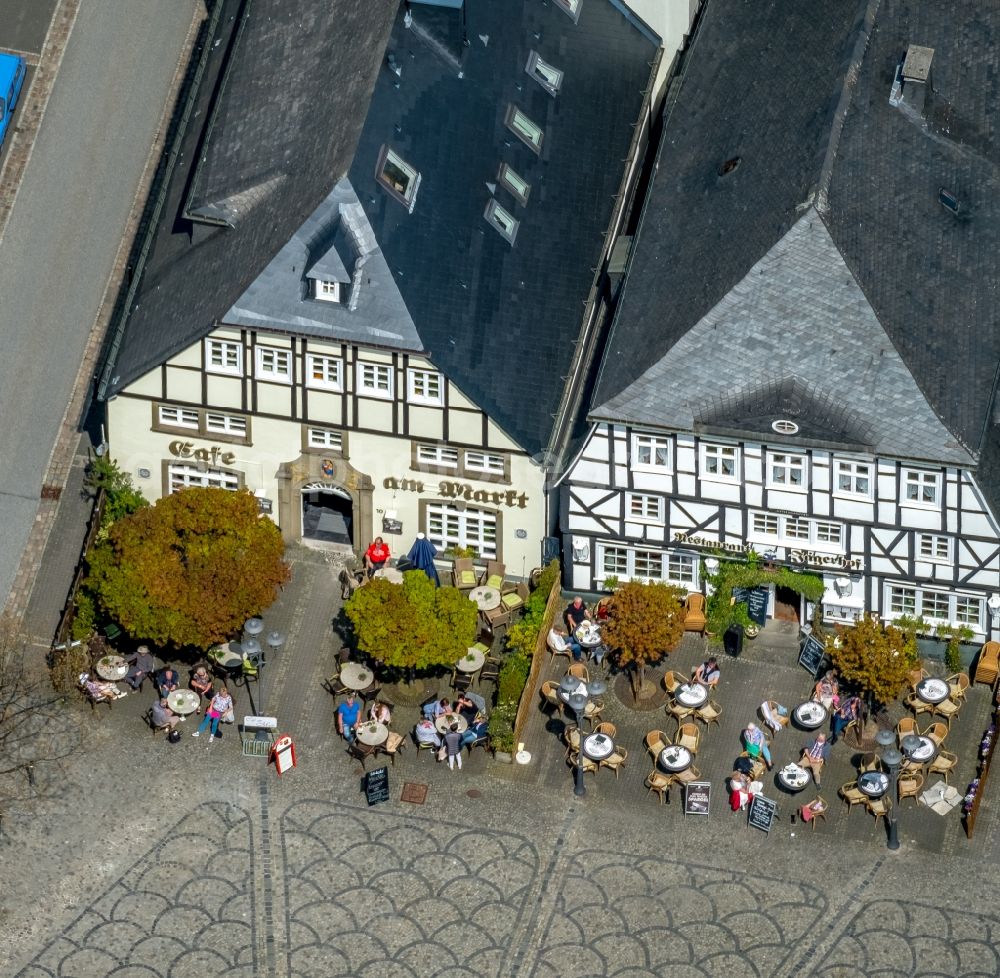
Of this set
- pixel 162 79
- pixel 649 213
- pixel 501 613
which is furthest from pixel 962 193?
pixel 162 79

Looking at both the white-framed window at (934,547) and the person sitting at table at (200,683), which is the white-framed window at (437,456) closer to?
the person sitting at table at (200,683)

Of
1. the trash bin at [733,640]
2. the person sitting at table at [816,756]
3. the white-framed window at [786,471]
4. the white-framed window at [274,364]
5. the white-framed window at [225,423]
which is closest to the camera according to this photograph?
the person sitting at table at [816,756]

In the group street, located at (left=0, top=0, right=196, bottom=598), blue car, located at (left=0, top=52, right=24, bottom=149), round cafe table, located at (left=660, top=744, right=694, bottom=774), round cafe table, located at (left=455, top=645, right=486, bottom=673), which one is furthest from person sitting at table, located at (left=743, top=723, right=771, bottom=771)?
blue car, located at (left=0, top=52, right=24, bottom=149)

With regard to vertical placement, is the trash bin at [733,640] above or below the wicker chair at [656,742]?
above

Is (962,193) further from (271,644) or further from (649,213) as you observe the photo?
(271,644)

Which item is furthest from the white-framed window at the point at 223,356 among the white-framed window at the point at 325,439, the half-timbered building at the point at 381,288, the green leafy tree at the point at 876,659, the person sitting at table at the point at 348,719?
the green leafy tree at the point at 876,659

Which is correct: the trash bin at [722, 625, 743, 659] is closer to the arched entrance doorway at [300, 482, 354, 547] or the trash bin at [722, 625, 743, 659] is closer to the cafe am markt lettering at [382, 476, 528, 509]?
the cafe am markt lettering at [382, 476, 528, 509]

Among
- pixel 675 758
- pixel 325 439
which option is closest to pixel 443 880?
pixel 675 758
